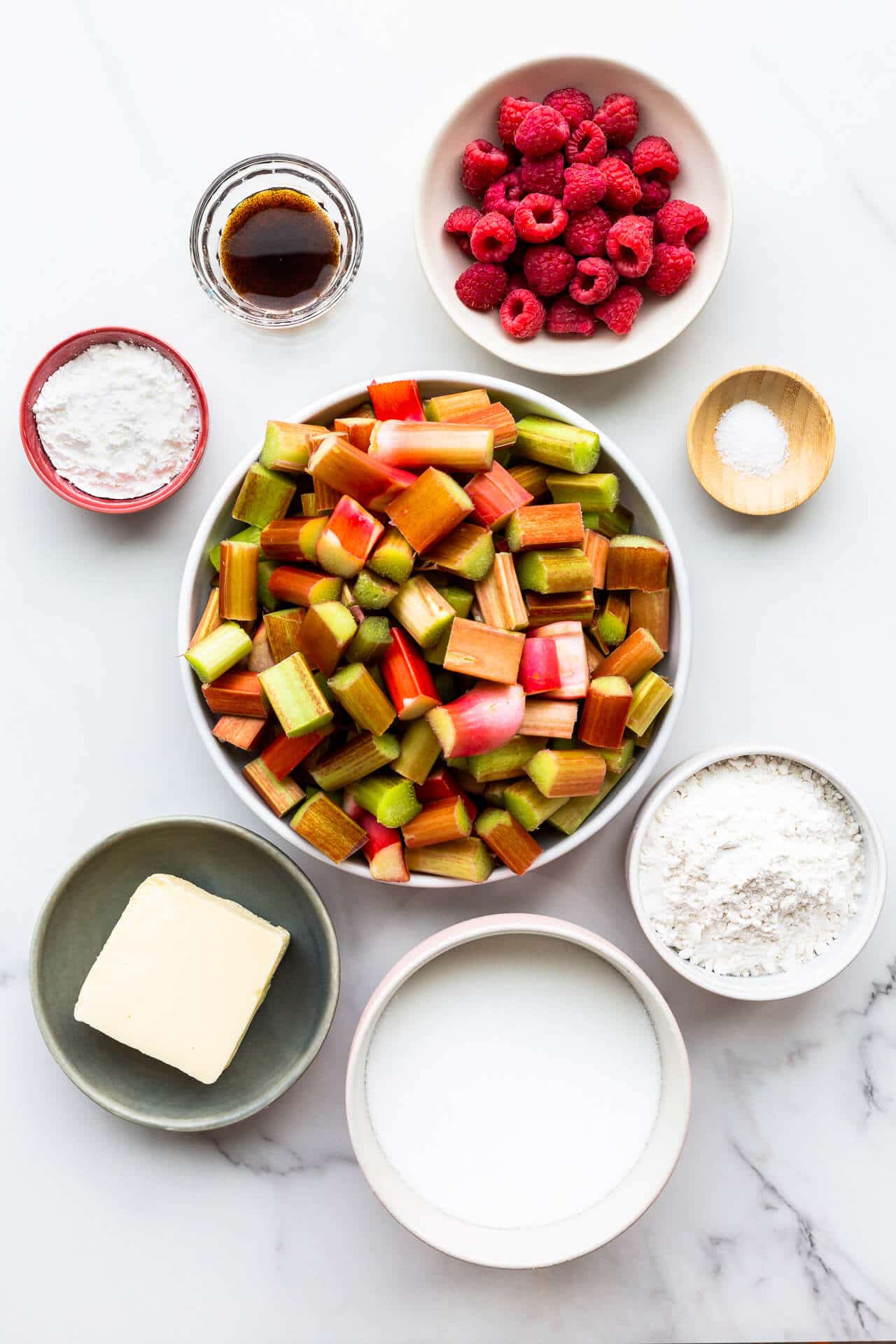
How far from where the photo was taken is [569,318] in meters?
1.43

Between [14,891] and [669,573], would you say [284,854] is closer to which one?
[14,891]

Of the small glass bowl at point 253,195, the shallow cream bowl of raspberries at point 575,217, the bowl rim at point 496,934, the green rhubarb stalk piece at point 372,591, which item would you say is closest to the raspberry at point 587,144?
the shallow cream bowl of raspberries at point 575,217

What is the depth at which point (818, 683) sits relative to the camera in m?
1.58

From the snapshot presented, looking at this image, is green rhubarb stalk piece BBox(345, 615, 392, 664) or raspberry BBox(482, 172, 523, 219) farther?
raspberry BBox(482, 172, 523, 219)

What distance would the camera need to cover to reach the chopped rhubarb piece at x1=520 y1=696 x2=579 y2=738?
51.7 inches

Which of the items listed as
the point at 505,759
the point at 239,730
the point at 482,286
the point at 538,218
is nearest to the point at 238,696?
the point at 239,730

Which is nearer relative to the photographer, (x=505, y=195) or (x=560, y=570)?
(x=560, y=570)

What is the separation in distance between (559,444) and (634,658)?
12.3 inches

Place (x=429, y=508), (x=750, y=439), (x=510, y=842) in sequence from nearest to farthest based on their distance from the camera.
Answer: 1. (x=429, y=508)
2. (x=510, y=842)
3. (x=750, y=439)

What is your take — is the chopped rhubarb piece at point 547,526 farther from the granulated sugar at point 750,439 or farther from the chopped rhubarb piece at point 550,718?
the granulated sugar at point 750,439

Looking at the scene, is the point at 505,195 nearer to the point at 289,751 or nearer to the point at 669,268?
the point at 669,268

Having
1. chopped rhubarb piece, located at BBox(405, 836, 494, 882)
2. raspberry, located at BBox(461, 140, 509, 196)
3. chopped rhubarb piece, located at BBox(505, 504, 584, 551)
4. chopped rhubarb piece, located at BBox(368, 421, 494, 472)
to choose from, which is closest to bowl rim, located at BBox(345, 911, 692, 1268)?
chopped rhubarb piece, located at BBox(405, 836, 494, 882)

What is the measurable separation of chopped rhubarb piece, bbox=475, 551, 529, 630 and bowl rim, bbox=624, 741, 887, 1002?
325 millimetres

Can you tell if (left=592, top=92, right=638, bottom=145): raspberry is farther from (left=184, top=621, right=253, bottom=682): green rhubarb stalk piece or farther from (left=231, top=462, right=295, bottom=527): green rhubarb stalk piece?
(left=184, top=621, right=253, bottom=682): green rhubarb stalk piece
